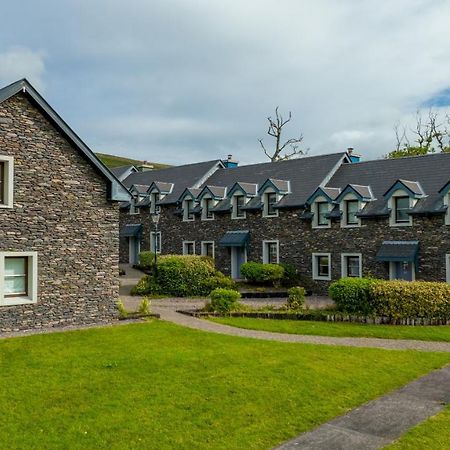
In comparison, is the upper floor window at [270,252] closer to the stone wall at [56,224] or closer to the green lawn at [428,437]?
the stone wall at [56,224]

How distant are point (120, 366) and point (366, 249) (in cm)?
1976

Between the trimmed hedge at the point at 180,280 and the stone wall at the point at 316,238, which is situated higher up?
the stone wall at the point at 316,238

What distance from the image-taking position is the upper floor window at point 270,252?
33.5m

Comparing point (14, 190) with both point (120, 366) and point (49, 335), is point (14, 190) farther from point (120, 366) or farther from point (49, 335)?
point (120, 366)

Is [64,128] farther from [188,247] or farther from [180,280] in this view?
[188,247]

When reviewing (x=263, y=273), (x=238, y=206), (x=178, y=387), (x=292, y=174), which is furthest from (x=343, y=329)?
(x=292, y=174)

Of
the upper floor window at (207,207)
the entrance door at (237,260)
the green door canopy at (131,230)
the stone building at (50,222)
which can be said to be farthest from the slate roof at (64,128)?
the green door canopy at (131,230)

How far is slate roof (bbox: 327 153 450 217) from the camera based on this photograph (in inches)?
1080

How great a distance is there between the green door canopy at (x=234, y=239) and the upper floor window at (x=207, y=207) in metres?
2.20

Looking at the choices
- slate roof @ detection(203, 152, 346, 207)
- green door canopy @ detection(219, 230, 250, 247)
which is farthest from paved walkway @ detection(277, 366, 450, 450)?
green door canopy @ detection(219, 230, 250, 247)

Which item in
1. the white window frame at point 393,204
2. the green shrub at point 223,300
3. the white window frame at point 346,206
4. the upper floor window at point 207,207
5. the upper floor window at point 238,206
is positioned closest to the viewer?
the green shrub at point 223,300

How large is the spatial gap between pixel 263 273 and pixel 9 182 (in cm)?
1788

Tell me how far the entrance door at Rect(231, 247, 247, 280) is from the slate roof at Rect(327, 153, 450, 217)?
300 inches

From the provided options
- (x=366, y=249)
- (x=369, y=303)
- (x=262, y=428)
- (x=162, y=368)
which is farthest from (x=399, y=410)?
(x=366, y=249)
